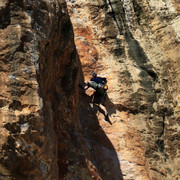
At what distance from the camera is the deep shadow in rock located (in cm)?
973

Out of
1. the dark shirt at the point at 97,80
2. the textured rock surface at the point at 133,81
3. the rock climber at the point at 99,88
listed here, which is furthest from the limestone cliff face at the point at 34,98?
the dark shirt at the point at 97,80

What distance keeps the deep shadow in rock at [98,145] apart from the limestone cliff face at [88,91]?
0.11 feet

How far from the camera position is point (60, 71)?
29.9 feet

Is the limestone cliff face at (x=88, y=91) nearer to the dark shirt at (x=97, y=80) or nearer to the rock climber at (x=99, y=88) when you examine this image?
the rock climber at (x=99, y=88)

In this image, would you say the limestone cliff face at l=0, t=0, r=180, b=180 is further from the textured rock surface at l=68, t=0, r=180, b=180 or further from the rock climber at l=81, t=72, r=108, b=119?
the rock climber at l=81, t=72, r=108, b=119

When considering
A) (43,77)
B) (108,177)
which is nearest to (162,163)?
(108,177)

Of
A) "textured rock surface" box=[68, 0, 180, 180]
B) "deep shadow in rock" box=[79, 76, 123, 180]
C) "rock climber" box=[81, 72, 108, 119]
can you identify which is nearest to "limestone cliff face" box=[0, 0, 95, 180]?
"deep shadow in rock" box=[79, 76, 123, 180]

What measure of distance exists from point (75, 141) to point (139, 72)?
5.03 metres

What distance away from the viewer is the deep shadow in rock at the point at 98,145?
9734 millimetres

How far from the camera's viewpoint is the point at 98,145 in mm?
10250

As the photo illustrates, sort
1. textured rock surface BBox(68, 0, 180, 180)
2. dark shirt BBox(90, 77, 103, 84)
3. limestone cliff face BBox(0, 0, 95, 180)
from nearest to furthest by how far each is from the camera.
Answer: limestone cliff face BBox(0, 0, 95, 180) < textured rock surface BBox(68, 0, 180, 180) < dark shirt BBox(90, 77, 103, 84)

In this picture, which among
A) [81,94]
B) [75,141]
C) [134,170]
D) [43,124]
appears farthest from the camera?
[81,94]

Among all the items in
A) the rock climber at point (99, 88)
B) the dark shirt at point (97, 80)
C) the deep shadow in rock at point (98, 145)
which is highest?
the dark shirt at point (97, 80)

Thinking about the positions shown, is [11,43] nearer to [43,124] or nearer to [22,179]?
[43,124]
